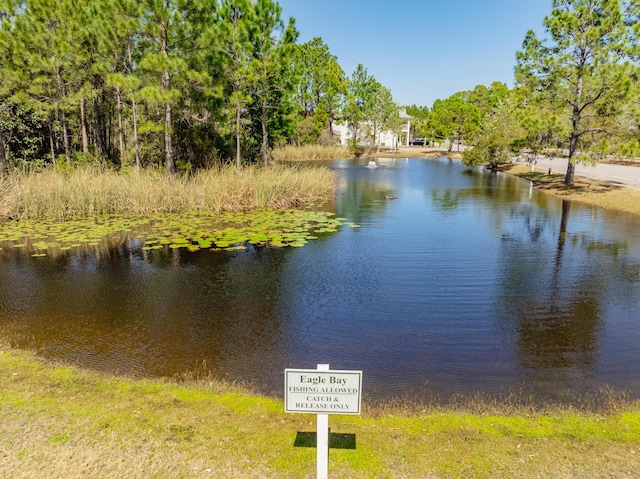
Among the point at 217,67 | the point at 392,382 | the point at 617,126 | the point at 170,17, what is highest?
the point at 170,17

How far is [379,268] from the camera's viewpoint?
1037 centimetres

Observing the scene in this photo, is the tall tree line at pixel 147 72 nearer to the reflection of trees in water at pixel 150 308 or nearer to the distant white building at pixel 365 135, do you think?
the reflection of trees in water at pixel 150 308

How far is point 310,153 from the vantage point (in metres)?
48.0

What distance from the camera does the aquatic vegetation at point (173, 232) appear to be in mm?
12086

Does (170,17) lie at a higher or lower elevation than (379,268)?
higher

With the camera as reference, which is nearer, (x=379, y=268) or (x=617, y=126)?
(x=379, y=268)

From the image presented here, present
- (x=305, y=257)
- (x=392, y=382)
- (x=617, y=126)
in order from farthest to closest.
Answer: (x=617, y=126) → (x=305, y=257) → (x=392, y=382)

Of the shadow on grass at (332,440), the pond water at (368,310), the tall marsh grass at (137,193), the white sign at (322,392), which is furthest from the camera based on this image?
the tall marsh grass at (137,193)

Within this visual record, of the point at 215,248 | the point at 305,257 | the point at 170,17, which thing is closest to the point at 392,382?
the point at 305,257

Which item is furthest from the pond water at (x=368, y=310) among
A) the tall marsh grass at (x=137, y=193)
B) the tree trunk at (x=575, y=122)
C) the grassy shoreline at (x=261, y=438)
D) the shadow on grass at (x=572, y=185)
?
the tree trunk at (x=575, y=122)

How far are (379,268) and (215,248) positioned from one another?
4.56 m

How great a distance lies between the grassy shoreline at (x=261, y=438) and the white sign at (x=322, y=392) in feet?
1.98

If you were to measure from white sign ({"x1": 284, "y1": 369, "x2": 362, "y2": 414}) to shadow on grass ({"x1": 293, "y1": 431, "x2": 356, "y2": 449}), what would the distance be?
29.2 inches

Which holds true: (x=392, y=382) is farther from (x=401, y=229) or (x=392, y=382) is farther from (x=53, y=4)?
(x=53, y=4)
